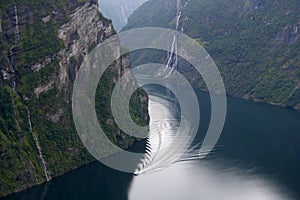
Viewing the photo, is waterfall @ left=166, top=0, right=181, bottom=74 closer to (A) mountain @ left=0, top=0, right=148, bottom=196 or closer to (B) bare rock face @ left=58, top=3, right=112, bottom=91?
(B) bare rock face @ left=58, top=3, right=112, bottom=91

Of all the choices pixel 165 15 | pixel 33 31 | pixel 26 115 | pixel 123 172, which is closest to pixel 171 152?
pixel 123 172

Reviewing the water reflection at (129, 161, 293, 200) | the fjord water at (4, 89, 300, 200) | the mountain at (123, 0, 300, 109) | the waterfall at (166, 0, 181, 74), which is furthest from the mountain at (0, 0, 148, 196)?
the waterfall at (166, 0, 181, 74)

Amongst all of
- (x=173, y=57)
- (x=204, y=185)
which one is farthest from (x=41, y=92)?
(x=173, y=57)

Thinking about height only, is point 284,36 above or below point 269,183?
above

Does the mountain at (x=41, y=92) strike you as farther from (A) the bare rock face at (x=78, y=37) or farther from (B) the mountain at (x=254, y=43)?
(B) the mountain at (x=254, y=43)

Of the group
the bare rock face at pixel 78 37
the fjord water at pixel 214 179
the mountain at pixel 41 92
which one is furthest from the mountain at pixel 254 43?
the mountain at pixel 41 92

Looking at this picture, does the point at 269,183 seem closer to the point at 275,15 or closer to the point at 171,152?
the point at 171,152

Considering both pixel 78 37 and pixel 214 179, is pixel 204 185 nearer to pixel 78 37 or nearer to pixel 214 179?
pixel 214 179
